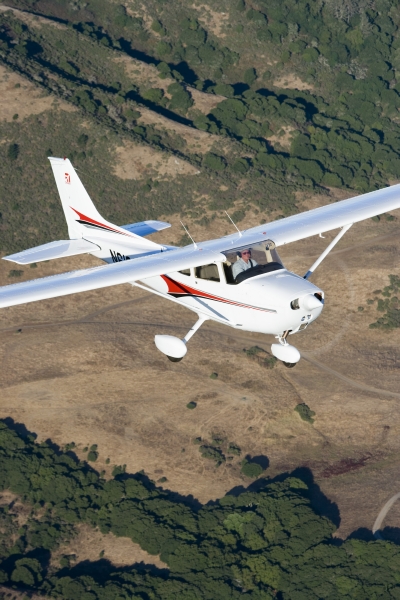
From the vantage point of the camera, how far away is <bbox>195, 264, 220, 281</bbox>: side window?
27.3 metres

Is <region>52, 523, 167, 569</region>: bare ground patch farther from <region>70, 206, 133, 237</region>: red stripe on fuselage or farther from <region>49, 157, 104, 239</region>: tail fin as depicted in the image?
<region>49, 157, 104, 239</region>: tail fin

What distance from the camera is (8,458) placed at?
35.1m

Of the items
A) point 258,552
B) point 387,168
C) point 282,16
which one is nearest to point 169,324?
point 258,552

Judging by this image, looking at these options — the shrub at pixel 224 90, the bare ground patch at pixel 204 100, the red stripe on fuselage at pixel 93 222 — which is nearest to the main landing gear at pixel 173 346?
the red stripe on fuselage at pixel 93 222

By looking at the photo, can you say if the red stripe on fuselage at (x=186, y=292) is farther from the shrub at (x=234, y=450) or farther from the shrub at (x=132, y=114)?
the shrub at (x=132, y=114)

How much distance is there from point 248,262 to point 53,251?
893cm

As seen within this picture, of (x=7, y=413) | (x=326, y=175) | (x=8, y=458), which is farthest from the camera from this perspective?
(x=326, y=175)

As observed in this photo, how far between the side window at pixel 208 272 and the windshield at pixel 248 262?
1.50ft

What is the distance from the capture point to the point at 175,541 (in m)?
31.6

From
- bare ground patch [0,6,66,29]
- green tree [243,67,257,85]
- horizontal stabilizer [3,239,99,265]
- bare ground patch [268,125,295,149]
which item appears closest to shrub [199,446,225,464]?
horizontal stabilizer [3,239,99,265]

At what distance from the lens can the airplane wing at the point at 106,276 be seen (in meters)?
25.7

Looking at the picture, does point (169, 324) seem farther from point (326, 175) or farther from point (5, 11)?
point (5, 11)

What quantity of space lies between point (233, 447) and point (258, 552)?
5278 mm

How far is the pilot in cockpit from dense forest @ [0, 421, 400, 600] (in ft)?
34.9
